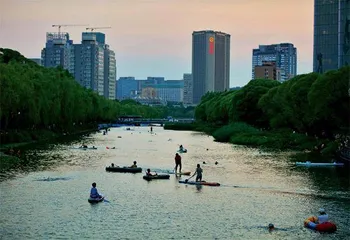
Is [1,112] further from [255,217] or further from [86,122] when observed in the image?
[86,122]

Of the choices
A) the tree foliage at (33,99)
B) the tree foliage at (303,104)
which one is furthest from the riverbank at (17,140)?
the tree foliage at (303,104)

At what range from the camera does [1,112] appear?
7581 cm

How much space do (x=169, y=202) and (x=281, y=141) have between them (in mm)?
53790

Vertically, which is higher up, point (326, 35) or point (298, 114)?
point (326, 35)

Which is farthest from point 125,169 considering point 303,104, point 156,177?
point 303,104

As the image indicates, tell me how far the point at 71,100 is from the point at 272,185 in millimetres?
70200

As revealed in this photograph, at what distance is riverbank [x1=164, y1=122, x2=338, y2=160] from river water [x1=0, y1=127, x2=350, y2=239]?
1119 centimetres

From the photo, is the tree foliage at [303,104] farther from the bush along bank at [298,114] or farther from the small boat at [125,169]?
the small boat at [125,169]

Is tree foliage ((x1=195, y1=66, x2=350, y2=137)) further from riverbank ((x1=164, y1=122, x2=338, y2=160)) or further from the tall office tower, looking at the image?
the tall office tower

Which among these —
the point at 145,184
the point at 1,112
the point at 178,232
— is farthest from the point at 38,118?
the point at 178,232

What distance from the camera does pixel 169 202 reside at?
39.7 m

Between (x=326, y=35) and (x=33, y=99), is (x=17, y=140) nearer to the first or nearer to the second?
(x=33, y=99)

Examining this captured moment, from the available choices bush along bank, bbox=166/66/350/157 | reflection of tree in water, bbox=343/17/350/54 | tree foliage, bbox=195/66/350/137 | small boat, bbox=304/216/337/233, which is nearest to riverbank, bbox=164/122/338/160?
bush along bank, bbox=166/66/350/157

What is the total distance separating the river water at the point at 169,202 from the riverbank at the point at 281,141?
11186 mm
